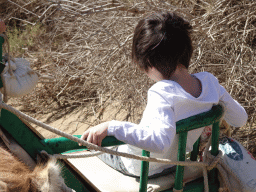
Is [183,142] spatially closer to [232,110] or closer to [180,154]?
[180,154]

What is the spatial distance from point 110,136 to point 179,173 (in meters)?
0.39

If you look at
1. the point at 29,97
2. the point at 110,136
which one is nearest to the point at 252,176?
the point at 110,136

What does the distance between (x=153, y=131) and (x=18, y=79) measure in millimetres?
562

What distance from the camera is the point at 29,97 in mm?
3861

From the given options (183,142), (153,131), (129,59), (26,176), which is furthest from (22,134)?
(129,59)

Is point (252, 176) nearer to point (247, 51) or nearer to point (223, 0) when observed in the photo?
point (247, 51)

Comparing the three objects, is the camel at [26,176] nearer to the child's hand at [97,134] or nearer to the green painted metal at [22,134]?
the green painted metal at [22,134]

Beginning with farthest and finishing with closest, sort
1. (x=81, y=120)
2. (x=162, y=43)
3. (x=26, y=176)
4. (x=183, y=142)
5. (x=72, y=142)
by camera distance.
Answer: (x=81, y=120) < (x=162, y=43) < (x=183, y=142) < (x=72, y=142) < (x=26, y=176)

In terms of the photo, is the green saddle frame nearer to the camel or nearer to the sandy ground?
the camel

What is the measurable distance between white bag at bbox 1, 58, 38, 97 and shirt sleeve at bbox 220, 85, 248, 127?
89 cm

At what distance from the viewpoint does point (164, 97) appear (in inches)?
46.5

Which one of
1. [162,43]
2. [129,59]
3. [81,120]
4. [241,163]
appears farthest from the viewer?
[81,120]

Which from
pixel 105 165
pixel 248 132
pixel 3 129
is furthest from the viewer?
pixel 248 132

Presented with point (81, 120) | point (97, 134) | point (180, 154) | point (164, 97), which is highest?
point (164, 97)
